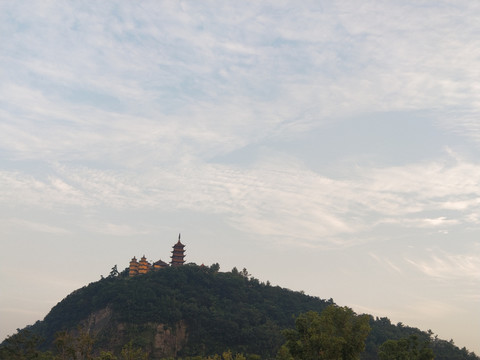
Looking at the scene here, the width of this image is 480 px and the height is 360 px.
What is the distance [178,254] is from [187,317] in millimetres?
40813

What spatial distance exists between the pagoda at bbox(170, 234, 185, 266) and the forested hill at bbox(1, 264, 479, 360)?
796 centimetres

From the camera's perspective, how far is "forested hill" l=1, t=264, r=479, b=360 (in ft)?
364

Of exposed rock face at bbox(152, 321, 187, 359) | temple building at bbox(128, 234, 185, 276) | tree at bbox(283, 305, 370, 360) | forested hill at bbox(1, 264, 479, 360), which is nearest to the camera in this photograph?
tree at bbox(283, 305, 370, 360)

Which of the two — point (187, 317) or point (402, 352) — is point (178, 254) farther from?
point (402, 352)

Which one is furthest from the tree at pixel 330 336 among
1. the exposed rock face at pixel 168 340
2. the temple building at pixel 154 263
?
the temple building at pixel 154 263

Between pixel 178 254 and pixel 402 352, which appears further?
pixel 178 254

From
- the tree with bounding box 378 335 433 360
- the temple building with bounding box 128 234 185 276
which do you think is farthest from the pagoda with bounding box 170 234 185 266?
the tree with bounding box 378 335 433 360

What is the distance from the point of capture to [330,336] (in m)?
48.1

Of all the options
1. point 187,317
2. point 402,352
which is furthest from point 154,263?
point 402,352

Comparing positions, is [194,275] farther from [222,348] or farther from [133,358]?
[133,358]

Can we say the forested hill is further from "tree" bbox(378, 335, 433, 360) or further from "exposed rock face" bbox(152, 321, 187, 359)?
"tree" bbox(378, 335, 433, 360)

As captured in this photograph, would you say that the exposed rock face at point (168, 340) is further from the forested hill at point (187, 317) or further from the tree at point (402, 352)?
the tree at point (402, 352)

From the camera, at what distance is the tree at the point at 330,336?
155ft

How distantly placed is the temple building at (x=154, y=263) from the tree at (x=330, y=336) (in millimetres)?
104745
